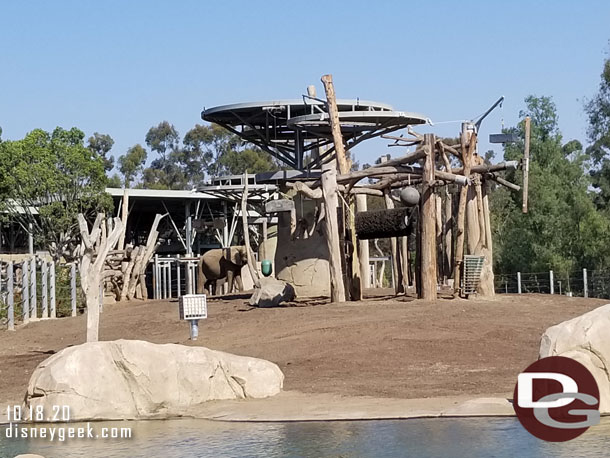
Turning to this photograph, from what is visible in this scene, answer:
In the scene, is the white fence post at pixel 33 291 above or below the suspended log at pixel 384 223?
below

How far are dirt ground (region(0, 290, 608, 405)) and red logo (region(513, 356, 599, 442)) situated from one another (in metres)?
1.38

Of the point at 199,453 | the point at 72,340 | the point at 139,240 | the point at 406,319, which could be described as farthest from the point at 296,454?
the point at 139,240

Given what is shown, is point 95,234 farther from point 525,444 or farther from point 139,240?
point 139,240

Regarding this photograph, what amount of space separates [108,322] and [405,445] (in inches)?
612

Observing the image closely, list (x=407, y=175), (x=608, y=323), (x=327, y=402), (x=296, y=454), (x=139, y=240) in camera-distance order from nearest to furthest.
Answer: (x=296, y=454) < (x=608, y=323) < (x=327, y=402) < (x=407, y=175) < (x=139, y=240)

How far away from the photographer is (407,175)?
2477cm

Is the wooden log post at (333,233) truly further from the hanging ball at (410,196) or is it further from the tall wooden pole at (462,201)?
Answer: the tall wooden pole at (462,201)

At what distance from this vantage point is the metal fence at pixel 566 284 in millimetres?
37031

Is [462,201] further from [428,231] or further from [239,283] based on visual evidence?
[239,283]

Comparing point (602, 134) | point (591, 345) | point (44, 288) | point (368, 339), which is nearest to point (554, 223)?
point (602, 134)

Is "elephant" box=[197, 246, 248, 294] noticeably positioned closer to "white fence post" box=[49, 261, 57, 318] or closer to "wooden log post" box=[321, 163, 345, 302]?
"white fence post" box=[49, 261, 57, 318]

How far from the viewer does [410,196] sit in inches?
938

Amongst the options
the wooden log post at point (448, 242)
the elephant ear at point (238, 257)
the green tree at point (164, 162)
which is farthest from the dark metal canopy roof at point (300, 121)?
the green tree at point (164, 162)

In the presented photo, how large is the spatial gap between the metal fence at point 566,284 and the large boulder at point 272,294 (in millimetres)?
11863
